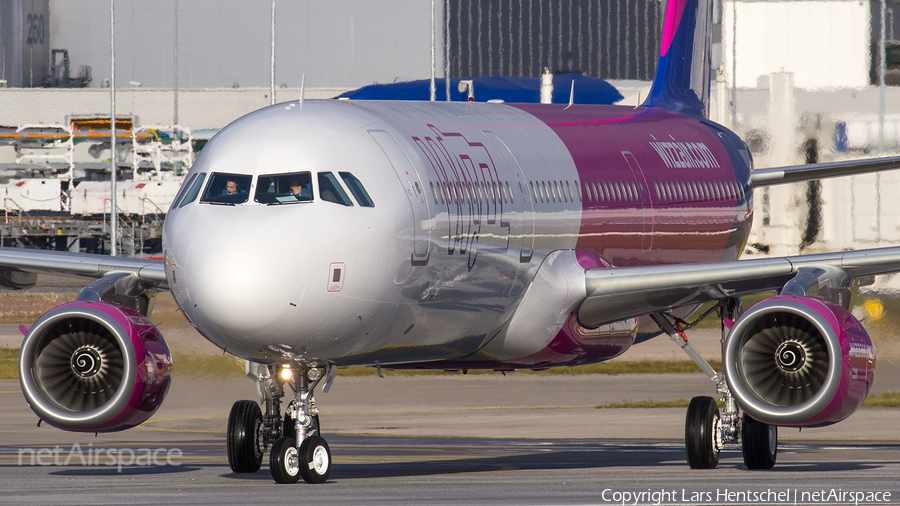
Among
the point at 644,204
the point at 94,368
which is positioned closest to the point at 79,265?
the point at 94,368

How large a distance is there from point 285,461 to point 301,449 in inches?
7.9

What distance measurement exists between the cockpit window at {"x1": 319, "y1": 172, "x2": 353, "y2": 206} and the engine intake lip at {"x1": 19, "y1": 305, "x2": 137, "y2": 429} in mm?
3301

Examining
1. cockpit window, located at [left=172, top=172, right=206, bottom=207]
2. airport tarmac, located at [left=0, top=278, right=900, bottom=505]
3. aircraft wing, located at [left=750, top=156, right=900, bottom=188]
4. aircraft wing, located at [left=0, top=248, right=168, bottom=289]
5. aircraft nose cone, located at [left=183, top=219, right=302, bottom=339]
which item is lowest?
airport tarmac, located at [left=0, top=278, right=900, bottom=505]

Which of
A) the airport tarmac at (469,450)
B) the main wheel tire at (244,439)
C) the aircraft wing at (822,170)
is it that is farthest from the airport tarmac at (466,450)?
the aircraft wing at (822,170)

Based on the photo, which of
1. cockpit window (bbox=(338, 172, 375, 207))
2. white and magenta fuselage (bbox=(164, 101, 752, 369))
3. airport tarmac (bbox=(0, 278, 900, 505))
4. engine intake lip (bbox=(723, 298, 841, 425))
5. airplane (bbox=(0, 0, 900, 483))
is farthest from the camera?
engine intake lip (bbox=(723, 298, 841, 425))

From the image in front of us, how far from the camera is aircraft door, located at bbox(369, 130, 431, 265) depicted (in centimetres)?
1445

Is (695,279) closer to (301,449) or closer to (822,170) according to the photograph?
(301,449)

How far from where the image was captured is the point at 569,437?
23.9 meters

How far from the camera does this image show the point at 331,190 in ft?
45.0

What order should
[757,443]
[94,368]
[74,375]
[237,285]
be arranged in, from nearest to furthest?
[237,285] < [94,368] < [74,375] < [757,443]

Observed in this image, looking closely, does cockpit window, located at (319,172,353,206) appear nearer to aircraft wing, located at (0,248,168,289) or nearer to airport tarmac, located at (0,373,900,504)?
airport tarmac, located at (0,373,900,504)

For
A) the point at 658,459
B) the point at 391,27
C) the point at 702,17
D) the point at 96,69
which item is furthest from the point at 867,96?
the point at 96,69

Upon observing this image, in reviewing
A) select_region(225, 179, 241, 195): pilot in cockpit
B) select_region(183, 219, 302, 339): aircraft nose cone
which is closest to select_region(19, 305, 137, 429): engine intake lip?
select_region(225, 179, 241, 195): pilot in cockpit

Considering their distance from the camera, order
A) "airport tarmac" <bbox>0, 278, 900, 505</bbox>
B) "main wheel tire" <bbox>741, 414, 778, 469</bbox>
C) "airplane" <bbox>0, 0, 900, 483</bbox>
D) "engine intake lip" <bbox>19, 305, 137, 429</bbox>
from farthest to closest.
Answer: "main wheel tire" <bbox>741, 414, 778, 469</bbox>, "engine intake lip" <bbox>19, 305, 137, 429</bbox>, "airport tarmac" <bbox>0, 278, 900, 505</bbox>, "airplane" <bbox>0, 0, 900, 483</bbox>
